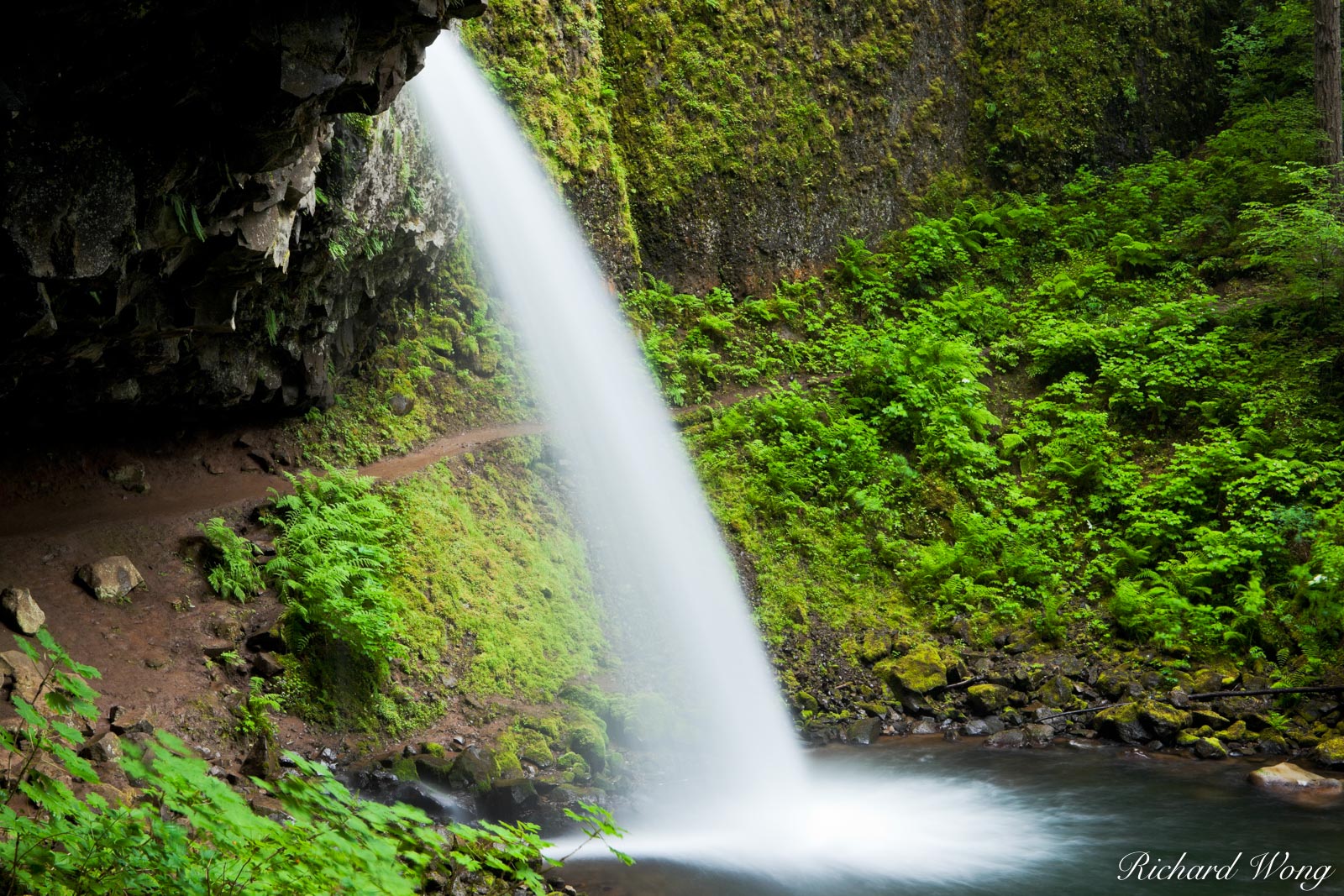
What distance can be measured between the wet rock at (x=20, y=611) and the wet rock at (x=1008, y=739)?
8.75 m

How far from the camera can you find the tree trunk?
50.4ft

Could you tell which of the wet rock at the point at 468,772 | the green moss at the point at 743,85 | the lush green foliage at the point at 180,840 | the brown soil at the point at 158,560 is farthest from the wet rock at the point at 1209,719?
the green moss at the point at 743,85

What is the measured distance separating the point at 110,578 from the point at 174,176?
4025mm

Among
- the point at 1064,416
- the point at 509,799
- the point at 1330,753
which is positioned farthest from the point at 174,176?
the point at 1064,416

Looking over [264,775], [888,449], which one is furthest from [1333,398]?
[264,775]

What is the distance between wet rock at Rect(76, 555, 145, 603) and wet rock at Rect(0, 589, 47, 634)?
534mm

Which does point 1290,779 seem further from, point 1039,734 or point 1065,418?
point 1065,418

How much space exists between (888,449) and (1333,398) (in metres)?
5.91

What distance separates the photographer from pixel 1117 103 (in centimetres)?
1923

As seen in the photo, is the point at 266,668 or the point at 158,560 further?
the point at 158,560

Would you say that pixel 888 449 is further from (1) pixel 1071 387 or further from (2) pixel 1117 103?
(2) pixel 1117 103

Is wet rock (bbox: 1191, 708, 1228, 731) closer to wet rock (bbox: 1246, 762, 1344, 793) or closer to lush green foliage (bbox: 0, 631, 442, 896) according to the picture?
wet rock (bbox: 1246, 762, 1344, 793)

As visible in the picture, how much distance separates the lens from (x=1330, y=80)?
15.5 metres

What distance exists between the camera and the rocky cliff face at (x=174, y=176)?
4.37 metres
